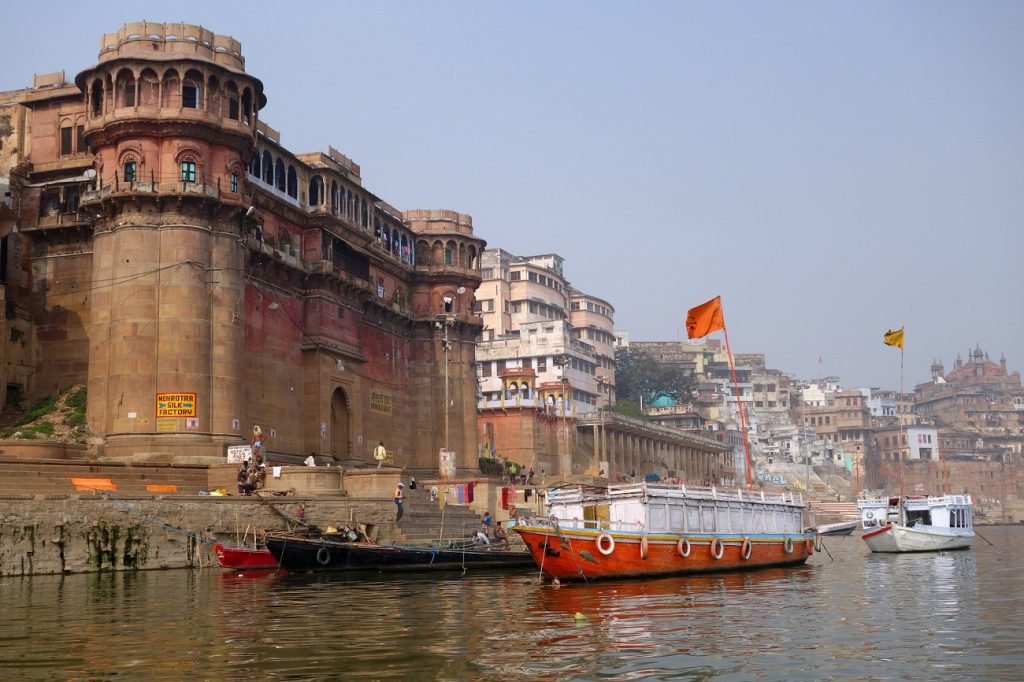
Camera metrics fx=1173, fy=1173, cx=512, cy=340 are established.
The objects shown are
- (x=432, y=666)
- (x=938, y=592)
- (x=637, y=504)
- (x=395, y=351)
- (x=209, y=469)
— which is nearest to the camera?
(x=432, y=666)

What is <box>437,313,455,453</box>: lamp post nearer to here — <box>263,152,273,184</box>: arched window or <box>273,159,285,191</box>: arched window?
<box>273,159,285,191</box>: arched window

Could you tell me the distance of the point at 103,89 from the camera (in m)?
40.5

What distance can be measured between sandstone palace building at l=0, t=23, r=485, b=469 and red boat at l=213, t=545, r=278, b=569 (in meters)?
8.73

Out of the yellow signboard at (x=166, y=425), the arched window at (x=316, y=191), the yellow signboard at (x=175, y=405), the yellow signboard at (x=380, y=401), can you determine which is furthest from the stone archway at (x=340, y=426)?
the yellow signboard at (x=166, y=425)

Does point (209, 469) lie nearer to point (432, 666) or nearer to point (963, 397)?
point (432, 666)

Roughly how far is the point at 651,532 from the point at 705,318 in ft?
34.9

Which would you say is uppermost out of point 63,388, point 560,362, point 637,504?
point 560,362

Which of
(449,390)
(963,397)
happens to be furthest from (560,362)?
(963,397)

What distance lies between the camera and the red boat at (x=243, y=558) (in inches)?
1166

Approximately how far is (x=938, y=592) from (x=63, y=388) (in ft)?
103

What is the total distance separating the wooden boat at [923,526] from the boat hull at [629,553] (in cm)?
1464

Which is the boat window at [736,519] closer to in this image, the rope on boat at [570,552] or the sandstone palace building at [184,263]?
the rope on boat at [570,552]

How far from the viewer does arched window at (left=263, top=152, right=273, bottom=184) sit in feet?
149

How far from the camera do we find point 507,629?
17.1 m
